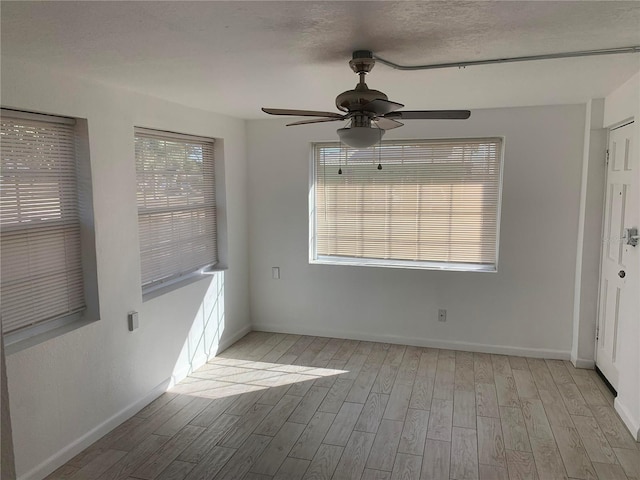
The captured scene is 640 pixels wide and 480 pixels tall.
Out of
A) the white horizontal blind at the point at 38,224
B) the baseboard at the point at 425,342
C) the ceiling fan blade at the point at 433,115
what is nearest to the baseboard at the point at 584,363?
the baseboard at the point at 425,342

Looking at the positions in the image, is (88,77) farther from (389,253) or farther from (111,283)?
(389,253)

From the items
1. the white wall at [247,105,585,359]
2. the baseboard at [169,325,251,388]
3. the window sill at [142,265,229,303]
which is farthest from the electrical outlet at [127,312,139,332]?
the white wall at [247,105,585,359]

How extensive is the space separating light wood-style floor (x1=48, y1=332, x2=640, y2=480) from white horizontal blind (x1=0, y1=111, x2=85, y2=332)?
950mm

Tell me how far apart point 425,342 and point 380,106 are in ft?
9.73

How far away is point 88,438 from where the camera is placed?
2.90 metres

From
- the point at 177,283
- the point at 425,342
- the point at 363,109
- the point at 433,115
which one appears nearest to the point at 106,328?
the point at 177,283

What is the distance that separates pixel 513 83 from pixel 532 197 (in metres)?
1.35

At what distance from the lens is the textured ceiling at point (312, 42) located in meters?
1.73

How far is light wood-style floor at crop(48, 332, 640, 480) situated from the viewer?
266 centimetres

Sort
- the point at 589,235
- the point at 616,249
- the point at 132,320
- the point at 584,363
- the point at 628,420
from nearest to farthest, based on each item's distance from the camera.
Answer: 1. the point at 628,420
2. the point at 132,320
3. the point at 616,249
4. the point at 589,235
5. the point at 584,363

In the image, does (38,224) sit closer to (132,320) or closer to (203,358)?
(132,320)

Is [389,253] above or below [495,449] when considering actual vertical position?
above

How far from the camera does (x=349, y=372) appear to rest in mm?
3980

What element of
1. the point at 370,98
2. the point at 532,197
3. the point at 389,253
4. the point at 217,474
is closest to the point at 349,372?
the point at 389,253
